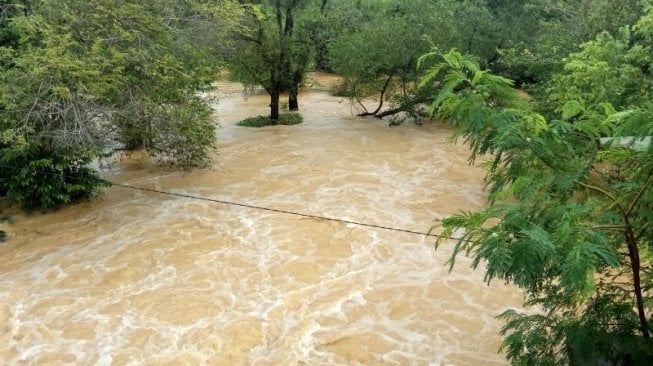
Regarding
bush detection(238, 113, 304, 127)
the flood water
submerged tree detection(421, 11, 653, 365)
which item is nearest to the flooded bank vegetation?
submerged tree detection(421, 11, 653, 365)

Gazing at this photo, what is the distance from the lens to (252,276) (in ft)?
31.9

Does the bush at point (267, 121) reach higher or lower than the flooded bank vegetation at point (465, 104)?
lower

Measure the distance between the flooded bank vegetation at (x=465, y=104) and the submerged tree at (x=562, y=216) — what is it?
0.01 meters

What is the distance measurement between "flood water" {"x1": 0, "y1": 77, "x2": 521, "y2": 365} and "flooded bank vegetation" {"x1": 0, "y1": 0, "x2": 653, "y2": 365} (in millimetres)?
1053

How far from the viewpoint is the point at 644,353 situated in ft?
12.7

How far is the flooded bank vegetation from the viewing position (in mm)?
3568

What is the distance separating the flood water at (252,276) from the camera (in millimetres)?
7770

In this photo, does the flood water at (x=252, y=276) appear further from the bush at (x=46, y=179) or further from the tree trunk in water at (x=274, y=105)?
the tree trunk in water at (x=274, y=105)

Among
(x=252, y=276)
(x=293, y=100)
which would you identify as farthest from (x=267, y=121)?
(x=252, y=276)

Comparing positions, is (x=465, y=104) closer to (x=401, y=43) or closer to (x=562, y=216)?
(x=562, y=216)

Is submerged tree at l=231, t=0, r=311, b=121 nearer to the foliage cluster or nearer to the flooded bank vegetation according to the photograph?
the flooded bank vegetation

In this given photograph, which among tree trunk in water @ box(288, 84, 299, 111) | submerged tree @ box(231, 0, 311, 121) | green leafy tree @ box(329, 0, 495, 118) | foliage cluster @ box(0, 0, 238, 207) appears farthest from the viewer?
tree trunk in water @ box(288, 84, 299, 111)

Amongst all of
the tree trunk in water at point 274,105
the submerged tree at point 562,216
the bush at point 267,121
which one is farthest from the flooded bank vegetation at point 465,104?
the bush at point 267,121

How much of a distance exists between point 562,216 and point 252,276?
7.10m
